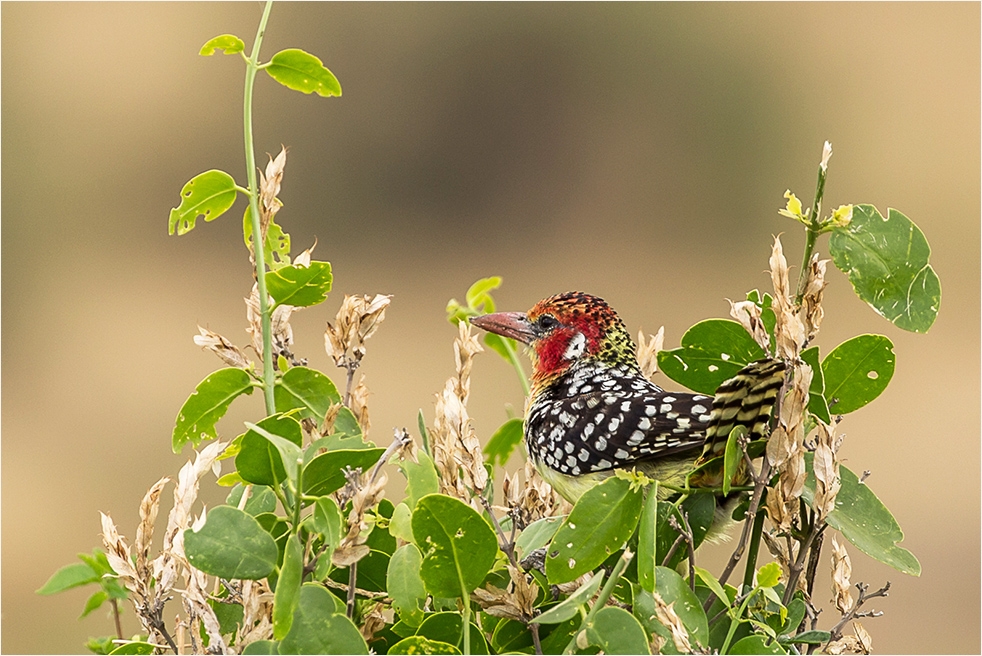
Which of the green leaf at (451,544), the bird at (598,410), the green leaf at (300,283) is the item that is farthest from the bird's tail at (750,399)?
the green leaf at (300,283)

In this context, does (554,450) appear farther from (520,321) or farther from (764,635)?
(764,635)

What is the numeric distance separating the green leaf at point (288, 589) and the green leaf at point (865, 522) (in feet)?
1.27

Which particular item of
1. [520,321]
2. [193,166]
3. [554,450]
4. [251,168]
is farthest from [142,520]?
[193,166]

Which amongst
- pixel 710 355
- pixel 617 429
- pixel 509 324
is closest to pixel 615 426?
pixel 617 429

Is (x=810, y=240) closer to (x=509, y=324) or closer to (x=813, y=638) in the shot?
(x=813, y=638)

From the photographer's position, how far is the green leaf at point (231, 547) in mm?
677

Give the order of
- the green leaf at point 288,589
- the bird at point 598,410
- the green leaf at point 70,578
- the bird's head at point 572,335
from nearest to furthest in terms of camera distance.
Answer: the green leaf at point 288,589
the green leaf at point 70,578
the bird at point 598,410
the bird's head at point 572,335

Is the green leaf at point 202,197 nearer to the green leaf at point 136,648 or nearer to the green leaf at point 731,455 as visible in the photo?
the green leaf at point 136,648

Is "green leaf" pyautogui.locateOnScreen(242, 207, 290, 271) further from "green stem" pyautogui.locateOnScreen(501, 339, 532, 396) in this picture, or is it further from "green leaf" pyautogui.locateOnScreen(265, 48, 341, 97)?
"green stem" pyautogui.locateOnScreen(501, 339, 532, 396)

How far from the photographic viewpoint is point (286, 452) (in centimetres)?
69

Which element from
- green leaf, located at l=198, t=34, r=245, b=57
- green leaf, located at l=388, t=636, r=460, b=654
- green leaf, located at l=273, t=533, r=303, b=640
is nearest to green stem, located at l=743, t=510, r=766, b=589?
green leaf, located at l=388, t=636, r=460, b=654

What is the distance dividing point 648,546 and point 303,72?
52cm

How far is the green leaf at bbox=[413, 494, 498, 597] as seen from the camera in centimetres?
70

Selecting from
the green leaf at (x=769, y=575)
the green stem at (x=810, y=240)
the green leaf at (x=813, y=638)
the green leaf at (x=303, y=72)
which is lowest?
the green leaf at (x=813, y=638)
